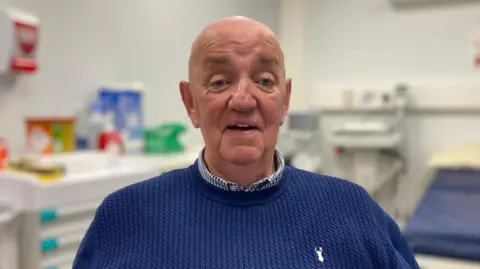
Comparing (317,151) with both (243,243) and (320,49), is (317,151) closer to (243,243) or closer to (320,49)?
(320,49)

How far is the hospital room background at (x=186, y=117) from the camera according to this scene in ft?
6.12

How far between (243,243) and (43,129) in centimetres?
165

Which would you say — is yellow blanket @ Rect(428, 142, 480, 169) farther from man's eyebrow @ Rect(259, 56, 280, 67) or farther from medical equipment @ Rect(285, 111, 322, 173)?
man's eyebrow @ Rect(259, 56, 280, 67)

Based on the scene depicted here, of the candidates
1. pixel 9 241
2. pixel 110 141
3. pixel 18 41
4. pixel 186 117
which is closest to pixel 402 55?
pixel 186 117

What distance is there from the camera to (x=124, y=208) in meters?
0.99

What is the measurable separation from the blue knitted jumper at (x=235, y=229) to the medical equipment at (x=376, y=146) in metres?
2.72

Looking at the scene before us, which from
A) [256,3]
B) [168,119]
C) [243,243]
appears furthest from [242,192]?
[256,3]

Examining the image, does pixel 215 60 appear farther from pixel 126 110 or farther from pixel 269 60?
pixel 126 110

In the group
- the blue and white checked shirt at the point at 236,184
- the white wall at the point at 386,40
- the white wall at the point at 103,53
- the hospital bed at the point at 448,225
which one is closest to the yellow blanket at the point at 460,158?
the hospital bed at the point at 448,225

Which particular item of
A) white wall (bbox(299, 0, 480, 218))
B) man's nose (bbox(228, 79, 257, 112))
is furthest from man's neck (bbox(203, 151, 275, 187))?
white wall (bbox(299, 0, 480, 218))

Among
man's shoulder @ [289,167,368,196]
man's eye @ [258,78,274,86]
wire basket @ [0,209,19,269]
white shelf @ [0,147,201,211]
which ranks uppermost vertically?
man's eye @ [258,78,274,86]

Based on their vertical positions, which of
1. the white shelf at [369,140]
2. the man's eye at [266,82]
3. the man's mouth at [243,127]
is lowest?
the white shelf at [369,140]

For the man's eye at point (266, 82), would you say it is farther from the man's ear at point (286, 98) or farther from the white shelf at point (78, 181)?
the white shelf at point (78, 181)

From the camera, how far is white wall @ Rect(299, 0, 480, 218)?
380 cm
